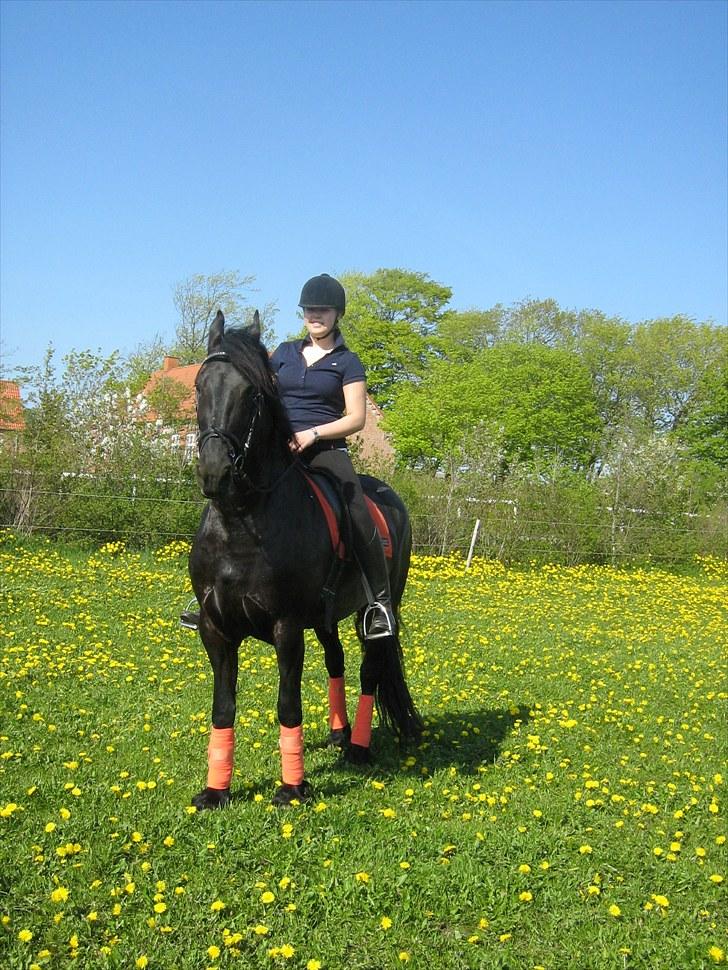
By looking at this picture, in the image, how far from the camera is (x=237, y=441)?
4762 mm

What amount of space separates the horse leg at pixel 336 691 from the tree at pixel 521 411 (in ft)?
135

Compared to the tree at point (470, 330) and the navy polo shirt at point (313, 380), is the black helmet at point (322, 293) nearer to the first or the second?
the navy polo shirt at point (313, 380)

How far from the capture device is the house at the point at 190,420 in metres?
20.2

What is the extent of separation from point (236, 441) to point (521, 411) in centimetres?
4544

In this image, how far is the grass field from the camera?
13.6 ft

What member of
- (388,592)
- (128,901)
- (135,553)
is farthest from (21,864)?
(135,553)

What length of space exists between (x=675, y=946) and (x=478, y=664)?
6288 millimetres

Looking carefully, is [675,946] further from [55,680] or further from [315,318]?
[55,680]

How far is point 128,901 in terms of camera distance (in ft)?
13.9

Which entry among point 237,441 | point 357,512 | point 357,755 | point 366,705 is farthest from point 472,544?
point 237,441

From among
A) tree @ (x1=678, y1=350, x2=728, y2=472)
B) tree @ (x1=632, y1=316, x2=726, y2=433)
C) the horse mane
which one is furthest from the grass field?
tree @ (x1=632, y1=316, x2=726, y2=433)

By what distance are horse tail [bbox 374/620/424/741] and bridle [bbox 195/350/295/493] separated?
2376 millimetres

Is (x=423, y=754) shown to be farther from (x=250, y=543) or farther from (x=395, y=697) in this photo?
(x=250, y=543)

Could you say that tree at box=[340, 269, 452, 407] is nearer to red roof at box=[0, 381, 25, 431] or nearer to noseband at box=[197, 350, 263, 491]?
red roof at box=[0, 381, 25, 431]
